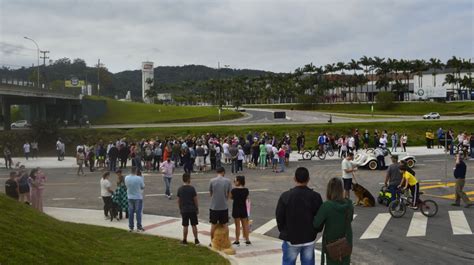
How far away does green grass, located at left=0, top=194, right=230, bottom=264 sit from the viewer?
24.6 ft

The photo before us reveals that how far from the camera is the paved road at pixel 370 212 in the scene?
439 inches

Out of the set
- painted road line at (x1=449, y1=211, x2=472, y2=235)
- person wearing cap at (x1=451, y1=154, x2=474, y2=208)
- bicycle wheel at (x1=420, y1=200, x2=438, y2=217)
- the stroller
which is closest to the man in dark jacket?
painted road line at (x1=449, y1=211, x2=472, y2=235)

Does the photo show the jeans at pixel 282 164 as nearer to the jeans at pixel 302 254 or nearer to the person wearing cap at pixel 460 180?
the person wearing cap at pixel 460 180

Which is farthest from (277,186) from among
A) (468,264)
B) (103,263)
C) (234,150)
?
(103,263)

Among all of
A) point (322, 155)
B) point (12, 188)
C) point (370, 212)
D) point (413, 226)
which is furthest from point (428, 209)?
point (322, 155)

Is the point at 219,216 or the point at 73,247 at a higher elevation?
the point at 219,216

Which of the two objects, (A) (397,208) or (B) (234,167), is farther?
(B) (234,167)

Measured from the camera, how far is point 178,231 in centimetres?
1344

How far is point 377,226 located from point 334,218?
7.94 metres

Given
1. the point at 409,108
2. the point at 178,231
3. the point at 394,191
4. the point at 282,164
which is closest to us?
the point at 178,231

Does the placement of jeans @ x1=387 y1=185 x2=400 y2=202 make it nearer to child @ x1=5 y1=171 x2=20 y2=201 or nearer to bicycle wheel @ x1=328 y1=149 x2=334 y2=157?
child @ x1=5 y1=171 x2=20 y2=201

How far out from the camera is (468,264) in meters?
10.2

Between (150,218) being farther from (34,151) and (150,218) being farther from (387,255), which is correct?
(34,151)

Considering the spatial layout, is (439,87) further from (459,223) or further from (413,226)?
(413,226)
